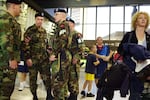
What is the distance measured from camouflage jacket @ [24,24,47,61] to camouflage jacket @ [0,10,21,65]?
4.74ft

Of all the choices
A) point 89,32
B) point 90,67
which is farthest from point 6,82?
point 89,32

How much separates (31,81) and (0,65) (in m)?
1.51

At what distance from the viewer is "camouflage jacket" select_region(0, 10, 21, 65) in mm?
2869

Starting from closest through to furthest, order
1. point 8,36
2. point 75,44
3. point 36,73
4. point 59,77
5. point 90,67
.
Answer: point 8,36, point 59,77, point 75,44, point 36,73, point 90,67

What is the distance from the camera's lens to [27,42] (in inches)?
173

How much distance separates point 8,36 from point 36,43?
1.59 m

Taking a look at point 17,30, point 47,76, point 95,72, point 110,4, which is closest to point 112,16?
point 110,4

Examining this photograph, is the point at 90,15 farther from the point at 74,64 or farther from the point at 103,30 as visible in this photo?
the point at 74,64

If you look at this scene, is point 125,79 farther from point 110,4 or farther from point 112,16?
point 112,16

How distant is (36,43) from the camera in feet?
14.7

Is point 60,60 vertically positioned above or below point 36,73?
above

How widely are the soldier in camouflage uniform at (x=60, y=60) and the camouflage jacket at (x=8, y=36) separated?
0.71 metres

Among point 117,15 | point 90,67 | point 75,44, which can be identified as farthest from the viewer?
point 117,15

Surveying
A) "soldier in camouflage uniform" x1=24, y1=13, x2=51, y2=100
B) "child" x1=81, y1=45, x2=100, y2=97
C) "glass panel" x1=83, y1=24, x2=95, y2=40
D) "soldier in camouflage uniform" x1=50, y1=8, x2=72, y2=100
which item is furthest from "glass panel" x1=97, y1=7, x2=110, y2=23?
"soldier in camouflage uniform" x1=50, y1=8, x2=72, y2=100
